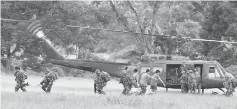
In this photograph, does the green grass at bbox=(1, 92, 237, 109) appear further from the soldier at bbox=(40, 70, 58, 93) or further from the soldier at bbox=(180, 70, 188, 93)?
the soldier at bbox=(180, 70, 188, 93)

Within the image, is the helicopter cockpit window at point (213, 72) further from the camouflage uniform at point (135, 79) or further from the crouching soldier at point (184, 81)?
the camouflage uniform at point (135, 79)

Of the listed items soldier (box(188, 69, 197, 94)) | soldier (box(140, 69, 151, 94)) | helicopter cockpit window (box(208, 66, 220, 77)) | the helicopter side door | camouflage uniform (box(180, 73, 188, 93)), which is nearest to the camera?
soldier (box(140, 69, 151, 94))

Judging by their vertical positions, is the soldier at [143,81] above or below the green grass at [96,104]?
above

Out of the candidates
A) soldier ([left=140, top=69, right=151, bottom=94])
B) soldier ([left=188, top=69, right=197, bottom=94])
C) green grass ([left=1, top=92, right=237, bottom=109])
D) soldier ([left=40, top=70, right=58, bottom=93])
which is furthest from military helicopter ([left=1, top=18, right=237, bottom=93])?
green grass ([left=1, top=92, right=237, bottom=109])

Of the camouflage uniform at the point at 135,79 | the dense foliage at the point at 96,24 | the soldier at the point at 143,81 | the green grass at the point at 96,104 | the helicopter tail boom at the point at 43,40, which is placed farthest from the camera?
the dense foliage at the point at 96,24

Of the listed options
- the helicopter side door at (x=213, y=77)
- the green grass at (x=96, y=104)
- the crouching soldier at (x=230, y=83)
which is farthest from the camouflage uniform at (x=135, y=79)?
the crouching soldier at (x=230, y=83)

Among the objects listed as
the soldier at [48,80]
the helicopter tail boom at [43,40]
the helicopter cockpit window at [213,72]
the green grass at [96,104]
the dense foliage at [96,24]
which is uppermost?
the dense foliage at [96,24]

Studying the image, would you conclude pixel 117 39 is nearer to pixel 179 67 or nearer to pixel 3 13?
pixel 3 13

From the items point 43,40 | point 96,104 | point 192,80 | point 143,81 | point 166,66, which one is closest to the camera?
point 96,104

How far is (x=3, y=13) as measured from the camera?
3550cm

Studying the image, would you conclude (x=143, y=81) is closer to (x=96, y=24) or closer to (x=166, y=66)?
(x=166, y=66)

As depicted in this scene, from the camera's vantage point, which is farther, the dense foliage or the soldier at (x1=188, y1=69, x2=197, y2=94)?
the dense foliage

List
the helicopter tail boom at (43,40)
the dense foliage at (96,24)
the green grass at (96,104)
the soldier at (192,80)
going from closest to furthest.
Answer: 1. the green grass at (96,104)
2. the soldier at (192,80)
3. the helicopter tail boom at (43,40)
4. the dense foliage at (96,24)

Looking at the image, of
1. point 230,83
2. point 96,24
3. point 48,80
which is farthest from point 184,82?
point 96,24
